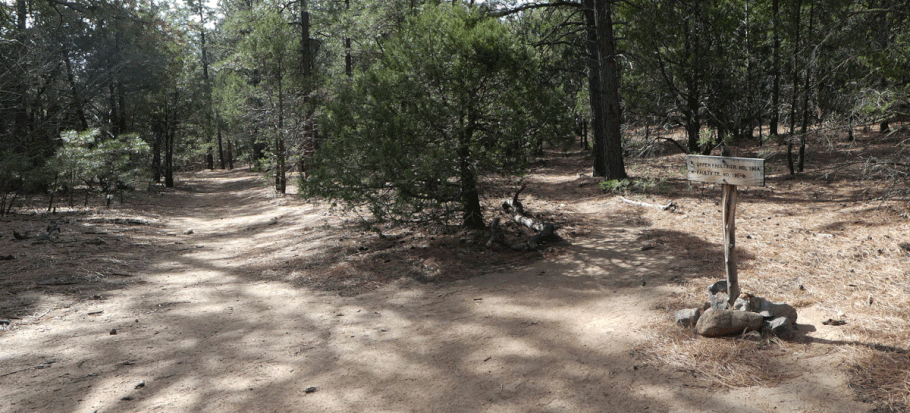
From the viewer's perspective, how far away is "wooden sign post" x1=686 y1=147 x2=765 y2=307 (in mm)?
4480

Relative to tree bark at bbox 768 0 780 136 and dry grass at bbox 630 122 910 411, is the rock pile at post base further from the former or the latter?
tree bark at bbox 768 0 780 136

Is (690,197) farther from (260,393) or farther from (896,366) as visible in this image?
(260,393)

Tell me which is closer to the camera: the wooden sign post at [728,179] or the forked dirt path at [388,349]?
the forked dirt path at [388,349]

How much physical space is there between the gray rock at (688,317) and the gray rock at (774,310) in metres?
0.45

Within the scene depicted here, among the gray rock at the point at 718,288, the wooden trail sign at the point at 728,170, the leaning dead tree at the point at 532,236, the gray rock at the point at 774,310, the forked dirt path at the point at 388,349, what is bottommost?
the forked dirt path at the point at 388,349

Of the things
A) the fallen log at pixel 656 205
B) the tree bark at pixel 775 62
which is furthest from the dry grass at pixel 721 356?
the tree bark at pixel 775 62

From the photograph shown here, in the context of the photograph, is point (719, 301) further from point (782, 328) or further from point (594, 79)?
point (594, 79)

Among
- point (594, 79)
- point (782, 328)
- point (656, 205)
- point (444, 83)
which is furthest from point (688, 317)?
point (594, 79)

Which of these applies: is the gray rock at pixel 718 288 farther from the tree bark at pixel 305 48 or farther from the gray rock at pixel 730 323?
the tree bark at pixel 305 48

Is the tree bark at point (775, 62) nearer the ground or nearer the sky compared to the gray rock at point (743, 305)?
nearer the sky

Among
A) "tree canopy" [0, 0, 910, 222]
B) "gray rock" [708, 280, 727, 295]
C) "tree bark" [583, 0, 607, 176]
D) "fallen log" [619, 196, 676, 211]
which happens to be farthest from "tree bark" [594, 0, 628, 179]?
"gray rock" [708, 280, 727, 295]

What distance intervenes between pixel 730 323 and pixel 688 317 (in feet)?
1.18

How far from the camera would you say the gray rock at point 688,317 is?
4.75m

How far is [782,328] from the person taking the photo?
437 centimetres
